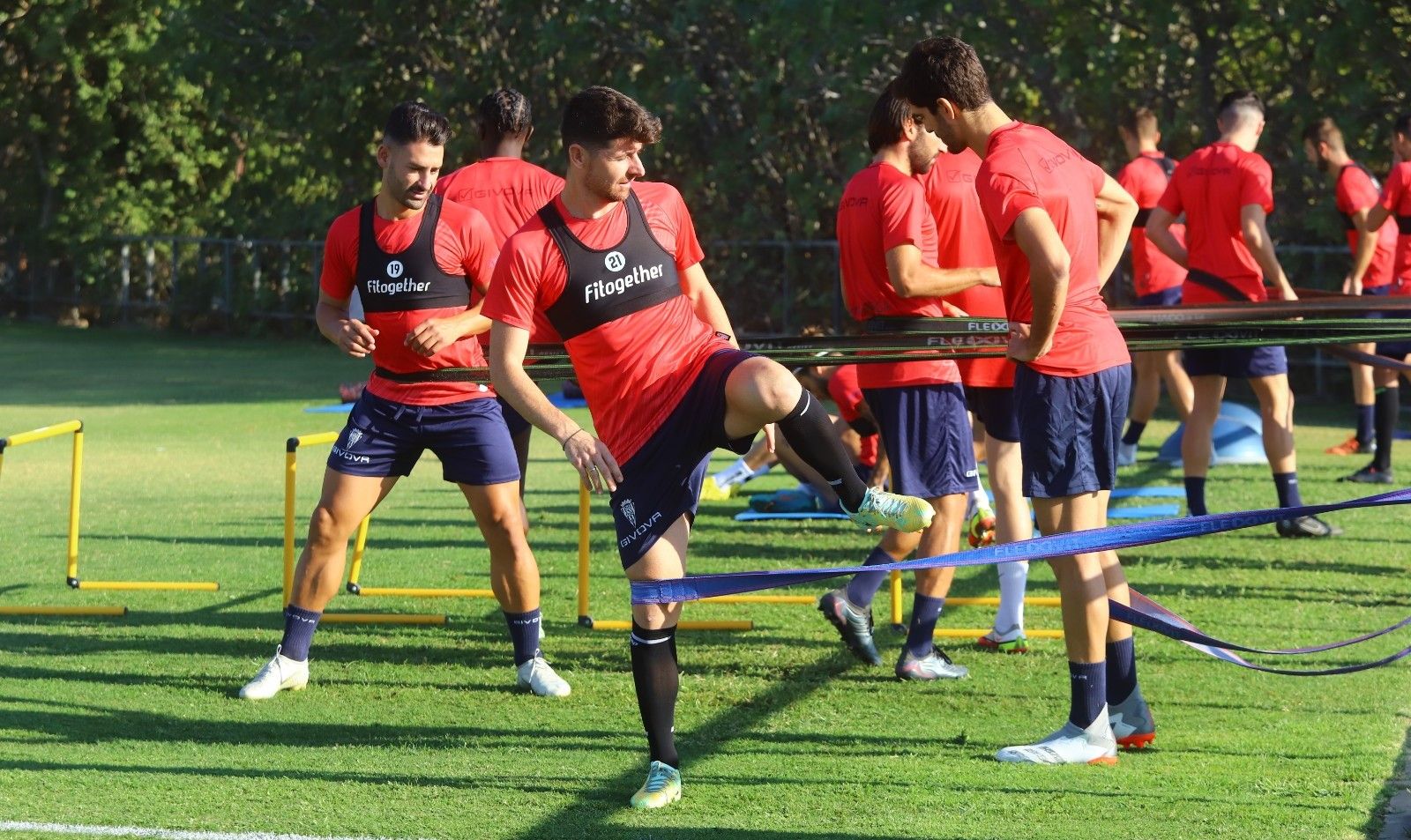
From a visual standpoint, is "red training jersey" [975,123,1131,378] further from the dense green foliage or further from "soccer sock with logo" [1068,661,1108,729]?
the dense green foliage

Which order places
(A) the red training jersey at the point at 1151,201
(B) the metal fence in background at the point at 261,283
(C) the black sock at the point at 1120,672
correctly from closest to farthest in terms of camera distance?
1. (C) the black sock at the point at 1120,672
2. (A) the red training jersey at the point at 1151,201
3. (B) the metal fence in background at the point at 261,283

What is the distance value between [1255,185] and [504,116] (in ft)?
14.6

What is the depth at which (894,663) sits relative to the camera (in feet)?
23.1

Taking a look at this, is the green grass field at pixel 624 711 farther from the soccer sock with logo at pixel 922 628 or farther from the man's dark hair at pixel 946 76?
the man's dark hair at pixel 946 76

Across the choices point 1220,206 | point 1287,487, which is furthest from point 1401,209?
point 1287,487

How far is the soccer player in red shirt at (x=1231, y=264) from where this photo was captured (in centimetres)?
964

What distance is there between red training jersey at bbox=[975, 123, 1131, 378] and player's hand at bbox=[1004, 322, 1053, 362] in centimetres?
6

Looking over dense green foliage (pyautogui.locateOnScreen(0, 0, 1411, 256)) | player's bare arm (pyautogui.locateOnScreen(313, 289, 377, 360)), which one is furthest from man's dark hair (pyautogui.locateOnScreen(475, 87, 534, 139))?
dense green foliage (pyautogui.locateOnScreen(0, 0, 1411, 256))

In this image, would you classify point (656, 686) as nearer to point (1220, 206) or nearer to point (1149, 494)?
point (1220, 206)

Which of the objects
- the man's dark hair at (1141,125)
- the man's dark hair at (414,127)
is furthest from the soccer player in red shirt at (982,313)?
the man's dark hair at (1141,125)

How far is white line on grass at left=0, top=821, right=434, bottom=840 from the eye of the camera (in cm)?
473

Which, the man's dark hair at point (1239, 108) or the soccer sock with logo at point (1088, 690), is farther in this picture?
the man's dark hair at point (1239, 108)

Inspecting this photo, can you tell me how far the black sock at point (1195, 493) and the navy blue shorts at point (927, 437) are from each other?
11.5 ft

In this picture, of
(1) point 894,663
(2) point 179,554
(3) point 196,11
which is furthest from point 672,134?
(1) point 894,663
